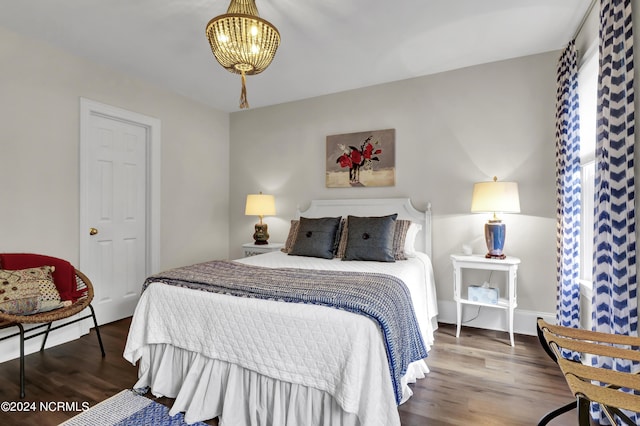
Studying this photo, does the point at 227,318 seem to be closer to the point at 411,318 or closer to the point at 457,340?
the point at 411,318

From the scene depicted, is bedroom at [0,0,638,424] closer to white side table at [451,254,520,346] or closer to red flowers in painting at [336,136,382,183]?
red flowers in painting at [336,136,382,183]

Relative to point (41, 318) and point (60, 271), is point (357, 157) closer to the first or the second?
point (60, 271)

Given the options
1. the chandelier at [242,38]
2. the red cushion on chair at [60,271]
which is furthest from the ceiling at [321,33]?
the red cushion on chair at [60,271]

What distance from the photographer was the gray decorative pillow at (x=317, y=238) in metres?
3.14

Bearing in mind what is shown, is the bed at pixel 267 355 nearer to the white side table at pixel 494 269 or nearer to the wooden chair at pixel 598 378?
the wooden chair at pixel 598 378

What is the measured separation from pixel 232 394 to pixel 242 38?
6.22 feet

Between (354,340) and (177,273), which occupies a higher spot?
(177,273)

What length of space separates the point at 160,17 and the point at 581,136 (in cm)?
335

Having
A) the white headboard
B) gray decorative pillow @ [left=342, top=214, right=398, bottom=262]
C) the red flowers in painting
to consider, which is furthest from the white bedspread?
the red flowers in painting

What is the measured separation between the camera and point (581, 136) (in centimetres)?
258

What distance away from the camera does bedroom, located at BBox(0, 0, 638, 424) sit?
273 centimetres

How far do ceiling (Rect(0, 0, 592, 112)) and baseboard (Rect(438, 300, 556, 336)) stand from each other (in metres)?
2.39

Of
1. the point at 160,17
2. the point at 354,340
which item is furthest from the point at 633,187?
the point at 160,17

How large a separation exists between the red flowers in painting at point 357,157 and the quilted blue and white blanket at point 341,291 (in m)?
1.81
